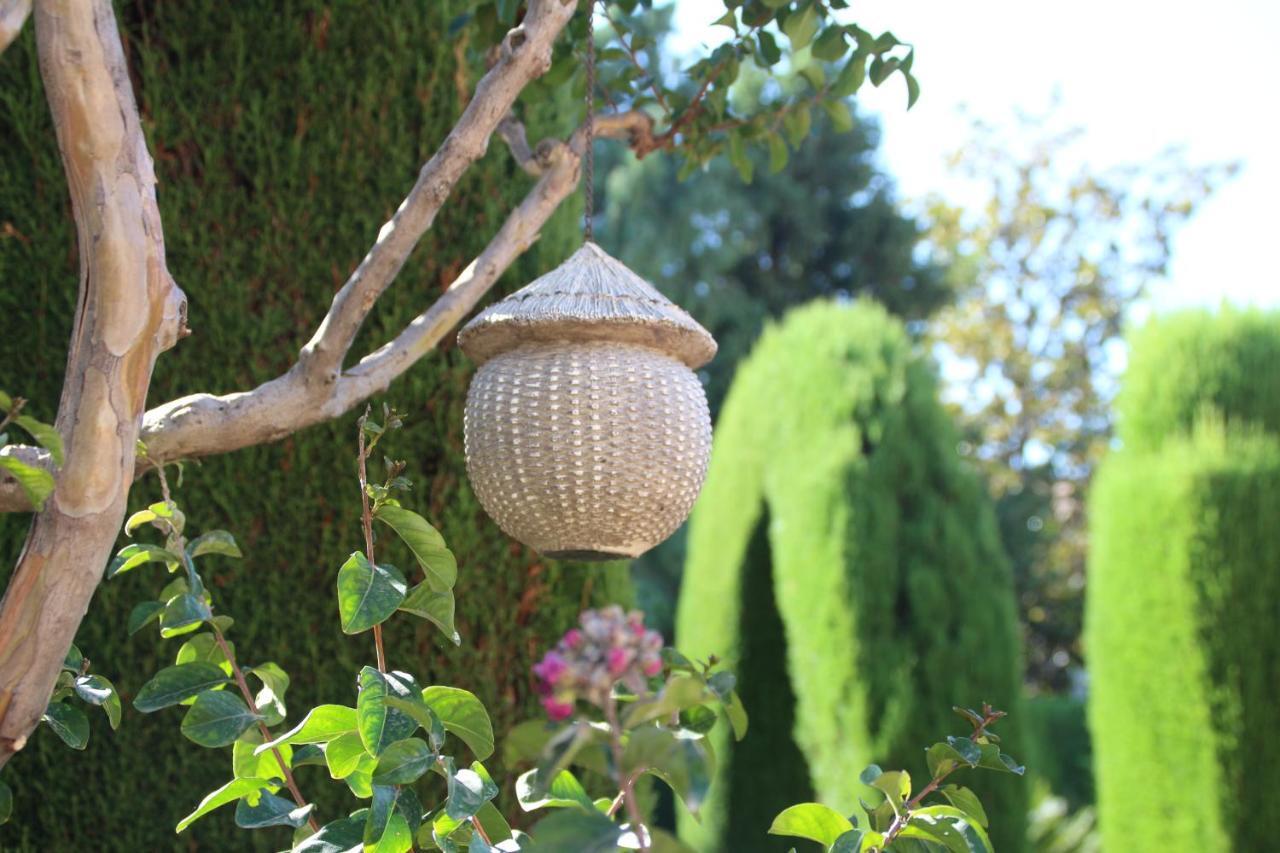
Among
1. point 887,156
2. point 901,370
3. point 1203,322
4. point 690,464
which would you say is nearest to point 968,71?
point 887,156

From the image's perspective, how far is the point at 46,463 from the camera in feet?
4.91

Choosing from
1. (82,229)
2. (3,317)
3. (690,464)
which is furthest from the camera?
(3,317)

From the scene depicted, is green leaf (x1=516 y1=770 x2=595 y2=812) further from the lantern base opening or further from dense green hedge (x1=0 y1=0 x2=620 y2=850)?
dense green hedge (x1=0 y1=0 x2=620 y2=850)

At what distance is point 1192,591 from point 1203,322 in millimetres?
1410

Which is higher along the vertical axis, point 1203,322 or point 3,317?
point 1203,322

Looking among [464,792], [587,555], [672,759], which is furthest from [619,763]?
[587,555]

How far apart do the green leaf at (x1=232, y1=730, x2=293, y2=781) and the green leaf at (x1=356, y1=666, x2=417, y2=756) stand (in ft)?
0.70

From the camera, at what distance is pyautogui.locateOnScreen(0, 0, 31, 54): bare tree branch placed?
4.38 feet

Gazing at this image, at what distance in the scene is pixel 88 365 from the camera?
1.39 meters

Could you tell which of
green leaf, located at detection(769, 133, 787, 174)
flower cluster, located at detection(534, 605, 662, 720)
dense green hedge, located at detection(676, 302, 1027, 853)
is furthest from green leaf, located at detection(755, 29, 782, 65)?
dense green hedge, located at detection(676, 302, 1027, 853)

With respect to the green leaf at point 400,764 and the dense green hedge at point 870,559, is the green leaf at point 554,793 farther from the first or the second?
the dense green hedge at point 870,559

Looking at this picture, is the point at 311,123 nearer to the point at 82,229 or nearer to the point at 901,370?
the point at 82,229

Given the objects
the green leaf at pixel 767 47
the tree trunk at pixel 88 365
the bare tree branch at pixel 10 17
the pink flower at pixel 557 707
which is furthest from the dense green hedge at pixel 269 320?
the pink flower at pixel 557 707

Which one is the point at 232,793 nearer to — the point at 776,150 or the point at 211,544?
the point at 211,544
